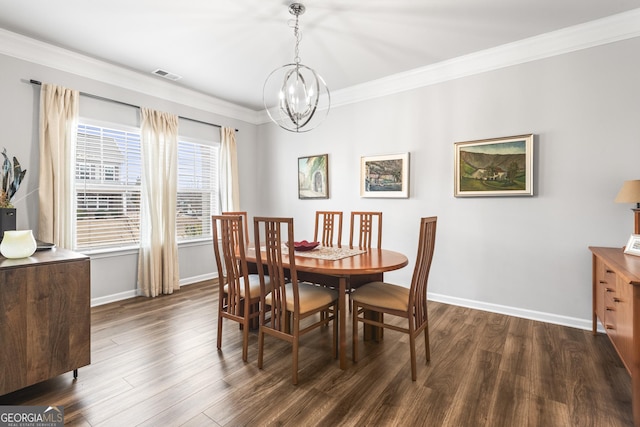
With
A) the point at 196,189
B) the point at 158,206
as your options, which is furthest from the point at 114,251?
the point at 196,189

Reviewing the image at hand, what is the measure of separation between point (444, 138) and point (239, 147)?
324 centimetres

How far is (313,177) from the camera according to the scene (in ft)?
15.7

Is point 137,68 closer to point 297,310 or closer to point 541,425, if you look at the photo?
point 297,310

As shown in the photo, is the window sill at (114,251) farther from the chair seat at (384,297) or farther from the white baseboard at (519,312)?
the white baseboard at (519,312)

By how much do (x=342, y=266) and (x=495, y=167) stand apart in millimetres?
2169

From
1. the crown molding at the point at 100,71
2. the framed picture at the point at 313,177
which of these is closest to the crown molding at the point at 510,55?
the framed picture at the point at 313,177

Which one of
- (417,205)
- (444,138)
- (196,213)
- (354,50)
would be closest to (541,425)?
(417,205)

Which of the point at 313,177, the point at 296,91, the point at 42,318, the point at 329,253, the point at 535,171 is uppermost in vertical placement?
the point at 296,91

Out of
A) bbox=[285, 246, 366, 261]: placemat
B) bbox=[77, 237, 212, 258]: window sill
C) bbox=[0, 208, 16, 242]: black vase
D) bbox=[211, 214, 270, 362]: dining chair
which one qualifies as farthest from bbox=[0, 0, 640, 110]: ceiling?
bbox=[77, 237, 212, 258]: window sill

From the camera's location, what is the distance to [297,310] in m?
2.08

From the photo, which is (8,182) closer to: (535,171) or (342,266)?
(342,266)

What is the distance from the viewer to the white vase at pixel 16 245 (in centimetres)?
195

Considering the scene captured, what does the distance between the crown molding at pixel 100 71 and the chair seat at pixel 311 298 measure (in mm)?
3243

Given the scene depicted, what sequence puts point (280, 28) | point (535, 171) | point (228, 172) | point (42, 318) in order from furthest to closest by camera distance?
point (228, 172)
point (535, 171)
point (280, 28)
point (42, 318)
